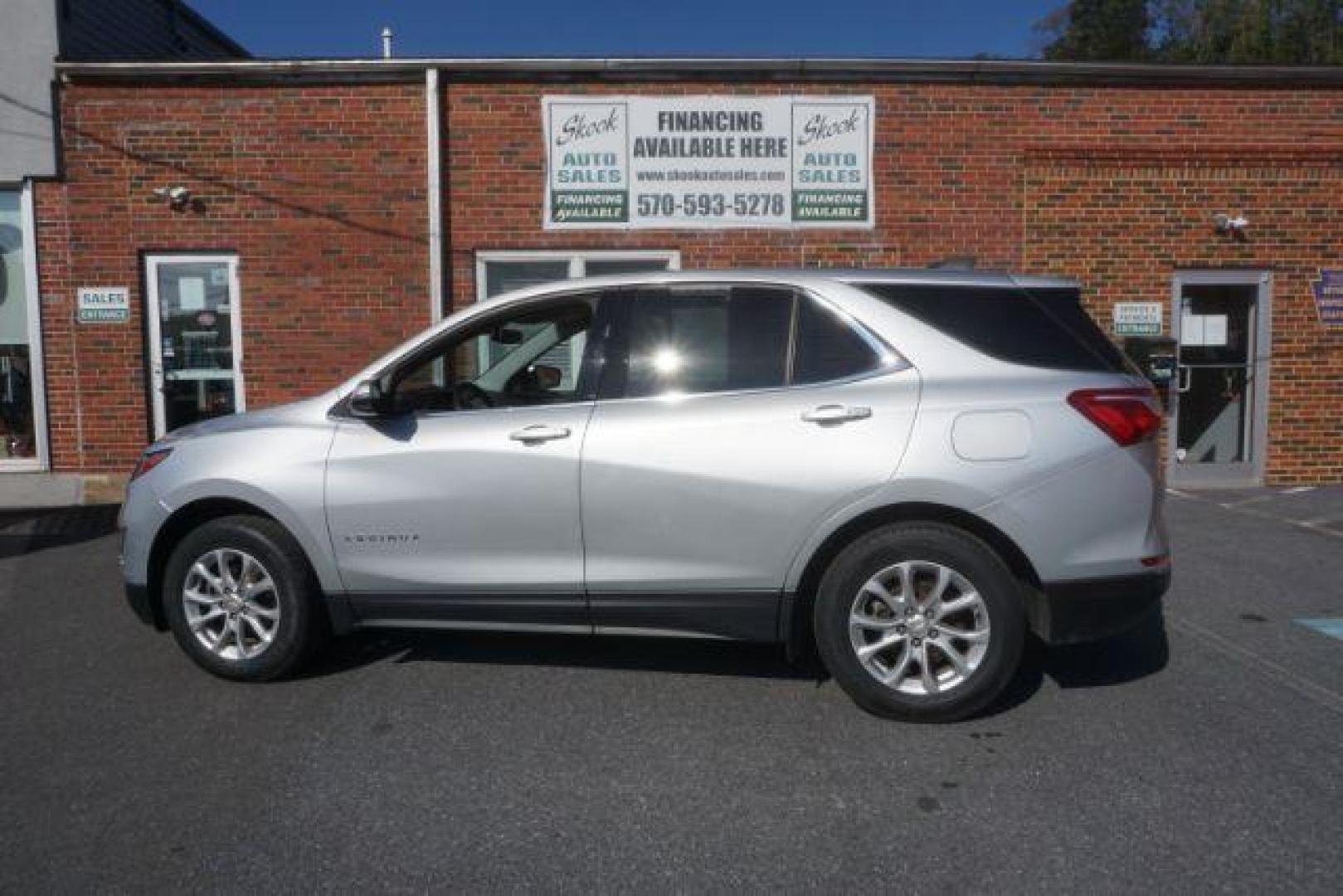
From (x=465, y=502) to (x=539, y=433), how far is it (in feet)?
1.37

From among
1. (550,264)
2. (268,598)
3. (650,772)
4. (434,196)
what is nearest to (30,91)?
(434,196)

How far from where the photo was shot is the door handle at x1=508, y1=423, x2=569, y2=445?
4367 millimetres

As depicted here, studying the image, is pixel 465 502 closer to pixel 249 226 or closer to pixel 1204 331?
pixel 249 226

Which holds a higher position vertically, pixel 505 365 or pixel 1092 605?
pixel 505 365

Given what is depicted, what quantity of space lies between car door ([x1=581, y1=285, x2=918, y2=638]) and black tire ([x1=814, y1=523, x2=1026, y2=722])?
216mm

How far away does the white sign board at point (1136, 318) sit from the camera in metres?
10.0

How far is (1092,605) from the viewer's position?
4133mm

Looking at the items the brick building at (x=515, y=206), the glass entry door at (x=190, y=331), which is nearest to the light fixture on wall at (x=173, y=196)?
the brick building at (x=515, y=206)

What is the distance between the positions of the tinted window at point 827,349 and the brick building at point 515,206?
18.4 feet

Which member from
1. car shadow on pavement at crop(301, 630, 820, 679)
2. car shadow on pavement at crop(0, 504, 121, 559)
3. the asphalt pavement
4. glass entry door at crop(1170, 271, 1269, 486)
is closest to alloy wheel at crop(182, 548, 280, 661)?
the asphalt pavement

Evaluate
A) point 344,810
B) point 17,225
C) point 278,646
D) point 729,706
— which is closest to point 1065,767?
point 729,706

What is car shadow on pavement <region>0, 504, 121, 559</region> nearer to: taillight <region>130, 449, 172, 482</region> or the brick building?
the brick building

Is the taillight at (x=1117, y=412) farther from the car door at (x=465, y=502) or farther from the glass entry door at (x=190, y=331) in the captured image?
the glass entry door at (x=190, y=331)

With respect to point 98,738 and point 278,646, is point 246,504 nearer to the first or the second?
point 278,646
